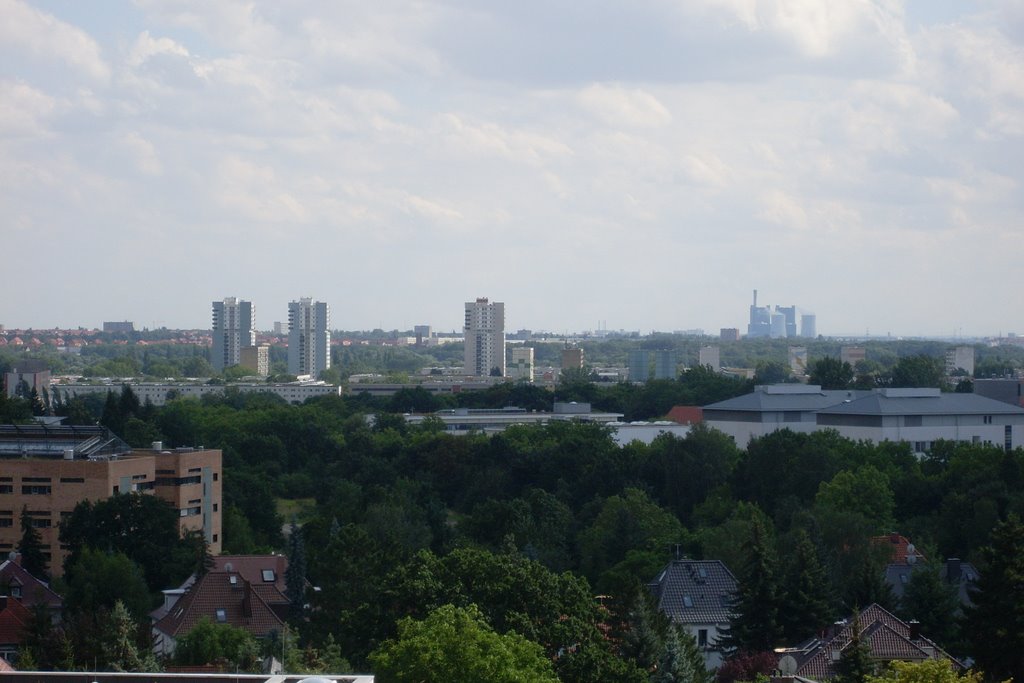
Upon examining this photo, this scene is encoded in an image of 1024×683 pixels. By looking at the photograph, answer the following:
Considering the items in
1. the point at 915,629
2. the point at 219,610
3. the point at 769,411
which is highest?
the point at 769,411

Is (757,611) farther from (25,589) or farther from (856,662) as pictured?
(25,589)

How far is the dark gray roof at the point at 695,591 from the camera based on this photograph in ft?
139

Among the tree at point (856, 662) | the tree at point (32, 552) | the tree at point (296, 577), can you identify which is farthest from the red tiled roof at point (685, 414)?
the tree at point (856, 662)

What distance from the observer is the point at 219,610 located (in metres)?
42.2

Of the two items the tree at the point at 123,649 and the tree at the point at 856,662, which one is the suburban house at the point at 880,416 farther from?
the tree at the point at 856,662

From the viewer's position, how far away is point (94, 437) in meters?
67.1

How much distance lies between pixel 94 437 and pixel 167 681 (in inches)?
1845

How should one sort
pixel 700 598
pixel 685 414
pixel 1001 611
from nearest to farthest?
pixel 1001 611, pixel 700 598, pixel 685 414

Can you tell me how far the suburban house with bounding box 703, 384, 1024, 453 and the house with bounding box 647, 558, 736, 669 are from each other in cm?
4022

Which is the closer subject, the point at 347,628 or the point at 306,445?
the point at 347,628

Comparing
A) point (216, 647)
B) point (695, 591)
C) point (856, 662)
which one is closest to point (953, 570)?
point (695, 591)

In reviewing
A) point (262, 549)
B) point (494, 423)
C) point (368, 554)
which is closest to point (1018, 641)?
point (368, 554)

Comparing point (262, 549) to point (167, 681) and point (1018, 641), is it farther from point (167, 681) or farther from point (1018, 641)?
point (167, 681)

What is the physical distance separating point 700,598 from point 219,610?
12.2 meters
